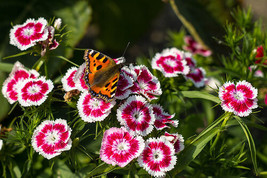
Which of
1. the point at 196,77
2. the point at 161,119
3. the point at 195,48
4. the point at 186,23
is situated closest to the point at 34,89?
the point at 161,119

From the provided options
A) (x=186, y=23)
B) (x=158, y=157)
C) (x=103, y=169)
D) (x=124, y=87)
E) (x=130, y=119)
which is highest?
(x=186, y=23)

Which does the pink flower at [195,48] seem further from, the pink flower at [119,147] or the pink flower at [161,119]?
the pink flower at [119,147]

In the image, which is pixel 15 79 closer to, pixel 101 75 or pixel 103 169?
pixel 101 75

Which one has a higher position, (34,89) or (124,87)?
(124,87)

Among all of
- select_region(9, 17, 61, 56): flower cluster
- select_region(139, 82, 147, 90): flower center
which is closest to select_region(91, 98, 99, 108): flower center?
select_region(139, 82, 147, 90): flower center

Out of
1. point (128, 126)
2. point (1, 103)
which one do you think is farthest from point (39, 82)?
point (1, 103)

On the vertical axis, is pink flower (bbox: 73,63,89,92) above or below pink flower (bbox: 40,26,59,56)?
below

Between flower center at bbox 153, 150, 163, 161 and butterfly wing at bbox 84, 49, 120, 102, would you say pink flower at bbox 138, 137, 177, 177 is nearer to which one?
flower center at bbox 153, 150, 163, 161

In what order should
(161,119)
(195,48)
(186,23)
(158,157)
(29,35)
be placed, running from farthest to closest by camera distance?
(195,48), (186,23), (29,35), (161,119), (158,157)
